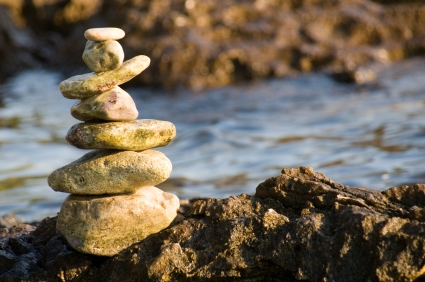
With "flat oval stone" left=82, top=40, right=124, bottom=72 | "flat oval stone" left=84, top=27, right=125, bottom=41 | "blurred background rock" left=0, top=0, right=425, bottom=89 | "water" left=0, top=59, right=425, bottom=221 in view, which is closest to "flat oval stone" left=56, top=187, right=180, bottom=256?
"flat oval stone" left=82, top=40, right=124, bottom=72

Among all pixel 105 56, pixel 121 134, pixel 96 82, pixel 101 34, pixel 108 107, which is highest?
pixel 101 34

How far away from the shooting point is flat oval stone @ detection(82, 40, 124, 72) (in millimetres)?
4633

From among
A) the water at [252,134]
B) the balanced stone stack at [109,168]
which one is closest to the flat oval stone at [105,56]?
the balanced stone stack at [109,168]

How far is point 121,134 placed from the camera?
458 centimetres

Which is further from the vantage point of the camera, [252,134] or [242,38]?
[242,38]

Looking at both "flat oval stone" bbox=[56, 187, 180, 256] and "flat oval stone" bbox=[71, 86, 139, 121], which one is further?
"flat oval stone" bbox=[71, 86, 139, 121]

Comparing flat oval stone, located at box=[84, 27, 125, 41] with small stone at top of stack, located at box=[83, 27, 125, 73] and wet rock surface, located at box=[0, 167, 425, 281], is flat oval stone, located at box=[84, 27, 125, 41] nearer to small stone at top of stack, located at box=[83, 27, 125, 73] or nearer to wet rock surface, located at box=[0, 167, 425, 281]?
small stone at top of stack, located at box=[83, 27, 125, 73]

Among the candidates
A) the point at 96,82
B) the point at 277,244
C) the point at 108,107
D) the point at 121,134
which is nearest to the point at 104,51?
the point at 96,82

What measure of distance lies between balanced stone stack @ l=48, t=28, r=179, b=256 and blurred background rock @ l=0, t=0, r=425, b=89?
9.47 m

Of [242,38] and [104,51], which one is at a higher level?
A: [242,38]

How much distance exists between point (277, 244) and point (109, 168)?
1.13m

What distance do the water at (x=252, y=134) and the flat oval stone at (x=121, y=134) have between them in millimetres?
3305

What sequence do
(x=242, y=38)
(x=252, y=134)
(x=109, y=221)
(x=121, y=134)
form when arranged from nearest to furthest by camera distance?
(x=109, y=221) → (x=121, y=134) → (x=252, y=134) → (x=242, y=38)

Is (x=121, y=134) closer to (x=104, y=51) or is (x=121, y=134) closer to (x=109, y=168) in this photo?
(x=109, y=168)
